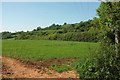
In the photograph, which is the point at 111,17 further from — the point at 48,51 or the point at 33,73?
the point at 48,51

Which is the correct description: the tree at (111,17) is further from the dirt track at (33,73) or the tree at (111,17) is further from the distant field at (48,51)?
the dirt track at (33,73)

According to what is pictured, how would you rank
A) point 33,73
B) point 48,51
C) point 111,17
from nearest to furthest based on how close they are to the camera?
point 111,17 → point 33,73 → point 48,51

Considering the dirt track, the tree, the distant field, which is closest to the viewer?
the tree

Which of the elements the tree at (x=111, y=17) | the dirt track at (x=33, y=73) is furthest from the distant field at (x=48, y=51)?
the dirt track at (x=33, y=73)

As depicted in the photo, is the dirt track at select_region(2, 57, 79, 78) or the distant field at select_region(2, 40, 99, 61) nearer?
the dirt track at select_region(2, 57, 79, 78)

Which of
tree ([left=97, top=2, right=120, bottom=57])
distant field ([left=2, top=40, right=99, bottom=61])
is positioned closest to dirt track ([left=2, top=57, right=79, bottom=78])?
distant field ([left=2, top=40, right=99, bottom=61])

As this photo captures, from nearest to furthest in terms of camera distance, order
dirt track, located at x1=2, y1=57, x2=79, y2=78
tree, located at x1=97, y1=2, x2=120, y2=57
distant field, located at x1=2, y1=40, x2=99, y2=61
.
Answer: tree, located at x1=97, y1=2, x2=120, y2=57, dirt track, located at x1=2, y1=57, x2=79, y2=78, distant field, located at x1=2, y1=40, x2=99, y2=61

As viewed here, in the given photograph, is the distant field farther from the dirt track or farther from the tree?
the dirt track

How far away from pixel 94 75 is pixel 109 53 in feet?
3.84

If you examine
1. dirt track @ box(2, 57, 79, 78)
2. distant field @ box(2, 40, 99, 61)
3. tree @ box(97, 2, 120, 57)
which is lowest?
dirt track @ box(2, 57, 79, 78)

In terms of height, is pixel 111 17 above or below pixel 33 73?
above

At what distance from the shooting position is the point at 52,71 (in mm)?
15844

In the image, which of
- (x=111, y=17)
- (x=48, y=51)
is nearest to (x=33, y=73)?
(x=111, y=17)

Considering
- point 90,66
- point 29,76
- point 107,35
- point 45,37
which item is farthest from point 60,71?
point 45,37
